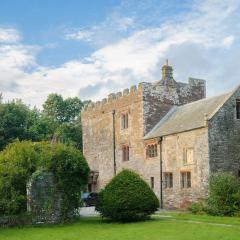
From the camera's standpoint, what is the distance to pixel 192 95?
48.0 meters

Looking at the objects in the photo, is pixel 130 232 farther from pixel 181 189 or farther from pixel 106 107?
pixel 106 107

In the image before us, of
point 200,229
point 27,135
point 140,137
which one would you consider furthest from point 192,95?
point 200,229

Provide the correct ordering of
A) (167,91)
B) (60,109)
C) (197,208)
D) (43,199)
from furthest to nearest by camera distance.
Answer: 1. (60,109)
2. (167,91)
3. (197,208)
4. (43,199)

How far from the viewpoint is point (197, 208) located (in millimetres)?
34406

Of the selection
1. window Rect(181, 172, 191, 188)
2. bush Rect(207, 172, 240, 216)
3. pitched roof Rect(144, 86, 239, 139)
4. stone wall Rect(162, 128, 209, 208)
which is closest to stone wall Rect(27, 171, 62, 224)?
bush Rect(207, 172, 240, 216)

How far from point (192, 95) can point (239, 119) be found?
1095 cm

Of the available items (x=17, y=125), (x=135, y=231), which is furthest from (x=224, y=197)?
(x=17, y=125)

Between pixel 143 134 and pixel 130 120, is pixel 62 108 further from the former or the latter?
pixel 143 134

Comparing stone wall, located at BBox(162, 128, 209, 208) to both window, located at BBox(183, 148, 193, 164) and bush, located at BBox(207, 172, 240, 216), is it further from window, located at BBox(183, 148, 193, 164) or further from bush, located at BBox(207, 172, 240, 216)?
bush, located at BBox(207, 172, 240, 216)

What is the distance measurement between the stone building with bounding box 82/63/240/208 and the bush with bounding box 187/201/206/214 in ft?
3.85

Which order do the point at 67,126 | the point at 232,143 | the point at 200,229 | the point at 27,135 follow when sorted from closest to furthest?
the point at 200,229, the point at 232,143, the point at 27,135, the point at 67,126

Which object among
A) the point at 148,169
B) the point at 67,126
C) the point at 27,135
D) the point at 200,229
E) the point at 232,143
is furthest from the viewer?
the point at 67,126

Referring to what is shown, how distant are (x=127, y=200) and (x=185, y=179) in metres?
11.3

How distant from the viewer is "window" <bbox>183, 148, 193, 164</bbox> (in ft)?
124
